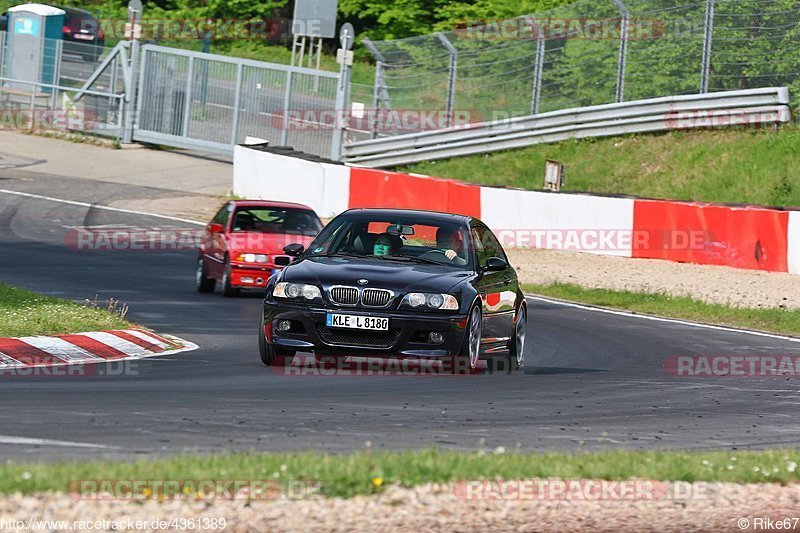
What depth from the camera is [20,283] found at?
18.2 metres

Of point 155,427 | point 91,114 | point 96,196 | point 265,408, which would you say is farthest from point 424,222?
point 91,114

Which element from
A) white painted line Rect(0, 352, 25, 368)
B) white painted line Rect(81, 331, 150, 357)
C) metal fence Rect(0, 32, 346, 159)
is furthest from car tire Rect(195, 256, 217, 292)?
metal fence Rect(0, 32, 346, 159)

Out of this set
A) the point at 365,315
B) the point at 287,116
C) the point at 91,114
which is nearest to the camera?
the point at 365,315

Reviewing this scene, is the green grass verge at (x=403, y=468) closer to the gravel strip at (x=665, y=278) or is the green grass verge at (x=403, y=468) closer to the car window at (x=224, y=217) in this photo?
the gravel strip at (x=665, y=278)

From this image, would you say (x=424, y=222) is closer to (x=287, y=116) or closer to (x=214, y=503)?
(x=214, y=503)

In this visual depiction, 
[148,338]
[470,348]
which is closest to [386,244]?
[470,348]

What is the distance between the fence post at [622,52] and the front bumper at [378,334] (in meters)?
19.2

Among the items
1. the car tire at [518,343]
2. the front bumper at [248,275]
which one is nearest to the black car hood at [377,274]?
the car tire at [518,343]

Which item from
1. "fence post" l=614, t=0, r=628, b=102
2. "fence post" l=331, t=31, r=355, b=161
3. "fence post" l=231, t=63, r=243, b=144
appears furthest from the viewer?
"fence post" l=231, t=63, r=243, b=144

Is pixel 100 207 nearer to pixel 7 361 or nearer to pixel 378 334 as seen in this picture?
pixel 7 361

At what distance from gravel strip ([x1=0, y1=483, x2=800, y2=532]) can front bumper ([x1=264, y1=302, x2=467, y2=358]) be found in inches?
181

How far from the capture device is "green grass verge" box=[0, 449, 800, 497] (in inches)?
239

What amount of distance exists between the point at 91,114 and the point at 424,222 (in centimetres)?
3038

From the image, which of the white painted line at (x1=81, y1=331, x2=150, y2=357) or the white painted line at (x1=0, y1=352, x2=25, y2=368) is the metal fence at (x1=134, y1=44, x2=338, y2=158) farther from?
the white painted line at (x1=0, y1=352, x2=25, y2=368)
